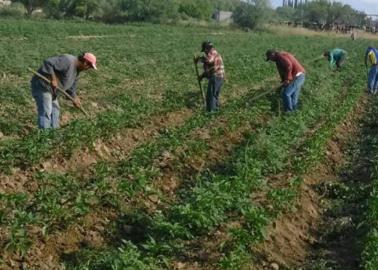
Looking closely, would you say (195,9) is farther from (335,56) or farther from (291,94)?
(291,94)

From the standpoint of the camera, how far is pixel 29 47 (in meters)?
22.7

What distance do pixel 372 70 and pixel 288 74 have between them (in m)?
5.50

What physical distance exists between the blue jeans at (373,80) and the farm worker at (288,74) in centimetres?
493

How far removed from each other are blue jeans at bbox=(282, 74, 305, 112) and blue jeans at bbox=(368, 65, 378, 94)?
4.93m

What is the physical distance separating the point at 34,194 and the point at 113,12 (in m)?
53.4

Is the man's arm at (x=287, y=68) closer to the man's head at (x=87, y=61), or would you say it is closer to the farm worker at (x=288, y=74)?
the farm worker at (x=288, y=74)

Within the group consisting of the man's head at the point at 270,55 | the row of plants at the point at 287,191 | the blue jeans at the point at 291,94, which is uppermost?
the man's head at the point at 270,55

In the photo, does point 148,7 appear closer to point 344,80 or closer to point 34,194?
point 344,80

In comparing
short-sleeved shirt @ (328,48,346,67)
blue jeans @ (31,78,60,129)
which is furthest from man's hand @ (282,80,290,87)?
short-sleeved shirt @ (328,48,346,67)

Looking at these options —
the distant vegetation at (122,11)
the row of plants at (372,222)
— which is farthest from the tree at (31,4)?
the row of plants at (372,222)

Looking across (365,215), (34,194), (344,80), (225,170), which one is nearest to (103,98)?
(225,170)

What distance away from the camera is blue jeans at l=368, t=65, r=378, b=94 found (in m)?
18.1

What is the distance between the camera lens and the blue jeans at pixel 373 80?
18.1 m

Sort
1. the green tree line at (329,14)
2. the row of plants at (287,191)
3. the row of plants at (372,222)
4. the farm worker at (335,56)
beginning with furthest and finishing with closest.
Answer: the green tree line at (329,14) → the farm worker at (335,56) → the row of plants at (372,222) → the row of plants at (287,191)
